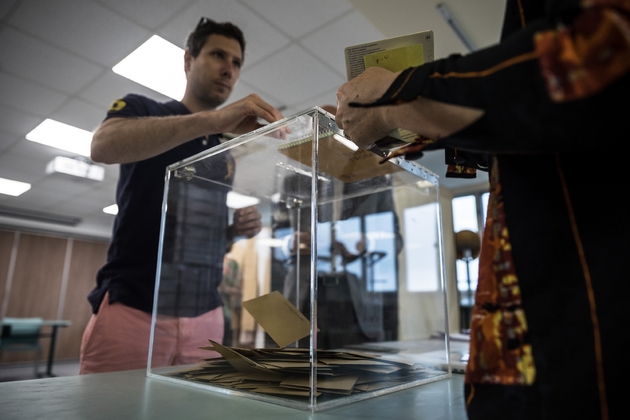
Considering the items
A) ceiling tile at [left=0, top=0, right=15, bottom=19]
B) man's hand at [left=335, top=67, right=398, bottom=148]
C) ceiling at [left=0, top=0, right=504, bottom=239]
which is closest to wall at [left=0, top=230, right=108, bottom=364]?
ceiling at [left=0, top=0, right=504, bottom=239]

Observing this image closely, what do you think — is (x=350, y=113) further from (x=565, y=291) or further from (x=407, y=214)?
(x=407, y=214)

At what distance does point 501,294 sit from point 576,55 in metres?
0.18

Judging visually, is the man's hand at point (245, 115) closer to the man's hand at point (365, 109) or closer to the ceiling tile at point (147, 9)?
the man's hand at point (365, 109)

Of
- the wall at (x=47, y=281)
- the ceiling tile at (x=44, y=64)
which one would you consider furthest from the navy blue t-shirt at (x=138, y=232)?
the wall at (x=47, y=281)

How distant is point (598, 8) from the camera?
0.24 meters

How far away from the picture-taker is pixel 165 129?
97cm

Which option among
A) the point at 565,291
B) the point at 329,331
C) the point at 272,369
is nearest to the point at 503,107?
the point at 565,291

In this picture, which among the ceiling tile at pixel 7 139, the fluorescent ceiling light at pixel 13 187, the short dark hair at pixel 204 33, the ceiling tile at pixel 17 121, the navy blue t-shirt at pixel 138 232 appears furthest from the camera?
the fluorescent ceiling light at pixel 13 187

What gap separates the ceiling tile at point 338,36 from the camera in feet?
7.86

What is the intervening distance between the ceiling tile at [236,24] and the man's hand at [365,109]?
2066mm

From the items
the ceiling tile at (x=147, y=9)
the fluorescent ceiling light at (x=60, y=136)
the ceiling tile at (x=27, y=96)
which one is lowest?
the fluorescent ceiling light at (x=60, y=136)

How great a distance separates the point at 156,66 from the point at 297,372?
272 centimetres

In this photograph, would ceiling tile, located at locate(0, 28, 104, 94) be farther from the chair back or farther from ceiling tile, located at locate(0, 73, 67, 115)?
the chair back

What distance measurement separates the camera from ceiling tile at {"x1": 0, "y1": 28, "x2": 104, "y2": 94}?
8.37 ft
